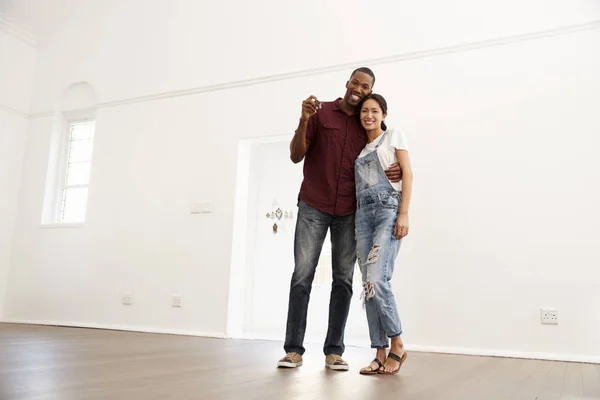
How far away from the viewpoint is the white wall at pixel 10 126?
5.62 metres

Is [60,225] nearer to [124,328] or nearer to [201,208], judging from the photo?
[124,328]

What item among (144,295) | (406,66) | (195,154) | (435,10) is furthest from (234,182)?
(435,10)

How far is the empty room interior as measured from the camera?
224cm

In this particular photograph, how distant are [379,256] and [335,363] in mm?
514

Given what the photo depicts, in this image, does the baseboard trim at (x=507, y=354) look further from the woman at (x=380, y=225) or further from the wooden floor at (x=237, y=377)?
the woman at (x=380, y=225)

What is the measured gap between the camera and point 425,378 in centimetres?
211

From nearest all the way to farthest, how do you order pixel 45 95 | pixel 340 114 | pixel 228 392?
1. pixel 228 392
2. pixel 340 114
3. pixel 45 95

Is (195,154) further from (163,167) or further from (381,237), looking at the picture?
(381,237)

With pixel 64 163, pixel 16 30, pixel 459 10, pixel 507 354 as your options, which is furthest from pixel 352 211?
pixel 16 30

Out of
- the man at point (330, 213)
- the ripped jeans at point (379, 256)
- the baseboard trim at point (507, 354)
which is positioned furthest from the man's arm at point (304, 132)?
the baseboard trim at point (507, 354)

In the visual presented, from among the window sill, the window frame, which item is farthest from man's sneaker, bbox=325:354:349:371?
the window frame

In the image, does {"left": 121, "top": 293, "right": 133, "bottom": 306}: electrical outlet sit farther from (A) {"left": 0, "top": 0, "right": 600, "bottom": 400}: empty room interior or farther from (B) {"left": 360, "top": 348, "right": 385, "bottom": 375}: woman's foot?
(B) {"left": 360, "top": 348, "right": 385, "bottom": 375}: woman's foot

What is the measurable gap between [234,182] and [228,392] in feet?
10.6

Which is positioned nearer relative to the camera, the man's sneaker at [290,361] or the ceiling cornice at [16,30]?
the man's sneaker at [290,361]
